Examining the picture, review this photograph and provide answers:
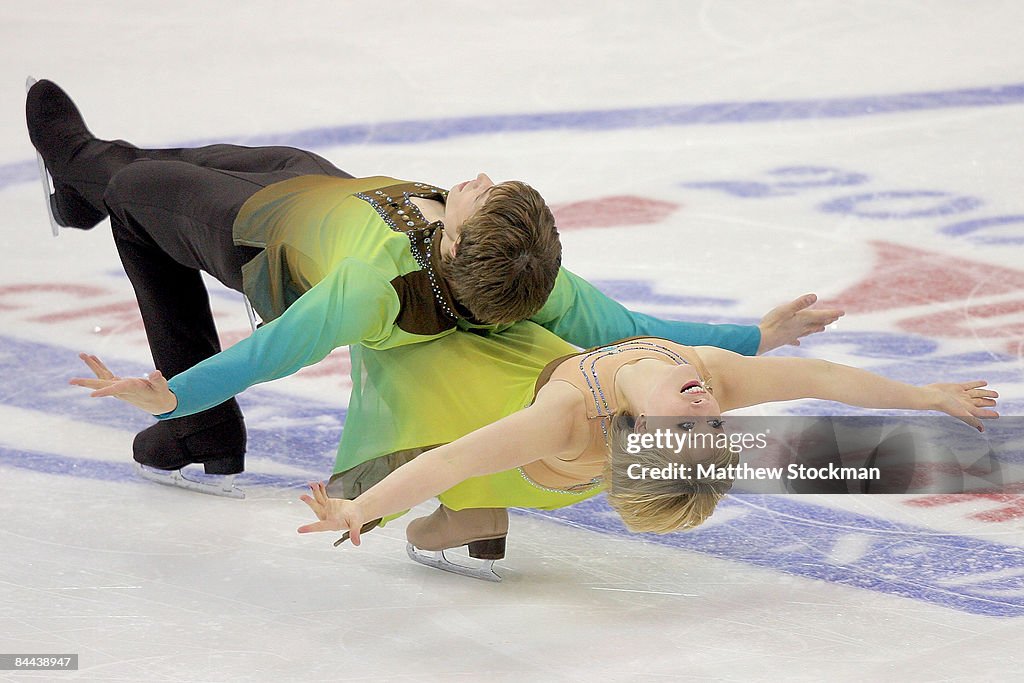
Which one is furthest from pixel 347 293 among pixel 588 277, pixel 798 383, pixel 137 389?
pixel 588 277

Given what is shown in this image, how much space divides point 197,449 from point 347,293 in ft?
3.22

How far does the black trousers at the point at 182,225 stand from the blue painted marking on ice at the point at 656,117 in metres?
2.54

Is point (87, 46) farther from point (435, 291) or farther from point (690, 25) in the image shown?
point (435, 291)

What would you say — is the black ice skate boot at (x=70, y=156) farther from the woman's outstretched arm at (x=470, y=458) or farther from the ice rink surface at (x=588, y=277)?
the woman's outstretched arm at (x=470, y=458)

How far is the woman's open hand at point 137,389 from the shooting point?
2.47 m

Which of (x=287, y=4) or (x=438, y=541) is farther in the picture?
(x=287, y=4)

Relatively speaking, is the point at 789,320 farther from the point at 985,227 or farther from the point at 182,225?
the point at 985,227

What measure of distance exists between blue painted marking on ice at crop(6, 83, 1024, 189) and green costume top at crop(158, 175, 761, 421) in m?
2.93

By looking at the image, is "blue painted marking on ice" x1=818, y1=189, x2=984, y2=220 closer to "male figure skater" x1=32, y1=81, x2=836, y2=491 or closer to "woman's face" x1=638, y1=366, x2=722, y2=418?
"male figure skater" x1=32, y1=81, x2=836, y2=491

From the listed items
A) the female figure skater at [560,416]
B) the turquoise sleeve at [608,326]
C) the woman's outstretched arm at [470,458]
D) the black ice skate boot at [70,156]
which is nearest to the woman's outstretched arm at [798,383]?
the female figure skater at [560,416]

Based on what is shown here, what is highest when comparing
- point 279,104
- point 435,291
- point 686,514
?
point 279,104

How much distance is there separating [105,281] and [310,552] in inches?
88.1

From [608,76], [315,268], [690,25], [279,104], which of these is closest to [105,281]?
[279,104]

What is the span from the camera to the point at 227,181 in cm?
328
